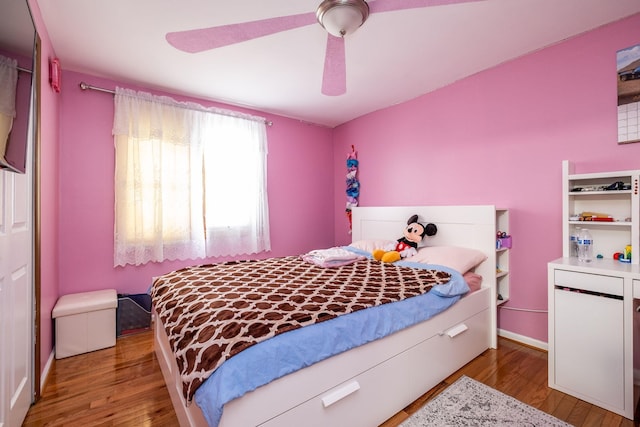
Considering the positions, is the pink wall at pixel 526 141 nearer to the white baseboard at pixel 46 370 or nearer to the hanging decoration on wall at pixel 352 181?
the hanging decoration on wall at pixel 352 181

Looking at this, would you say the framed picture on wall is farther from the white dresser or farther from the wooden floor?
the wooden floor

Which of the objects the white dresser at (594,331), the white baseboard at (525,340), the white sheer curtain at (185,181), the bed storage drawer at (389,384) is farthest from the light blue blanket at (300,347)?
the white sheer curtain at (185,181)

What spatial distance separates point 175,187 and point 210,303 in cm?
186

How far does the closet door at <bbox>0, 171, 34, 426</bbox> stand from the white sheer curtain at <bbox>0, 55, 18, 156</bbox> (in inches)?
11.6

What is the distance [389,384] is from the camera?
154 cm

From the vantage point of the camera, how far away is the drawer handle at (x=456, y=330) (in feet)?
6.22

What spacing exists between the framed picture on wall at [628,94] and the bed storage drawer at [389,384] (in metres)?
1.61

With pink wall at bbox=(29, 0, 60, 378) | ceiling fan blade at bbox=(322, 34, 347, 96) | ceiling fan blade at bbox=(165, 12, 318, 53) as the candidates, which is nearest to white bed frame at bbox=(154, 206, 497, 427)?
pink wall at bbox=(29, 0, 60, 378)

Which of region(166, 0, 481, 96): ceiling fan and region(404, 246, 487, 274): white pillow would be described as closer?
region(166, 0, 481, 96): ceiling fan

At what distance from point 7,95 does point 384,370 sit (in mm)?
2126

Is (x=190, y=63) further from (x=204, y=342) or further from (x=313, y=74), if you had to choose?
(x=204, y=342)

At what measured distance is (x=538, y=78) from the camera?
2.27 meters

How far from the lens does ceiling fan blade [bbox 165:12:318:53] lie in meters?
1.84

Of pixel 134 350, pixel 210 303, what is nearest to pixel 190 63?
pixel 210 303
